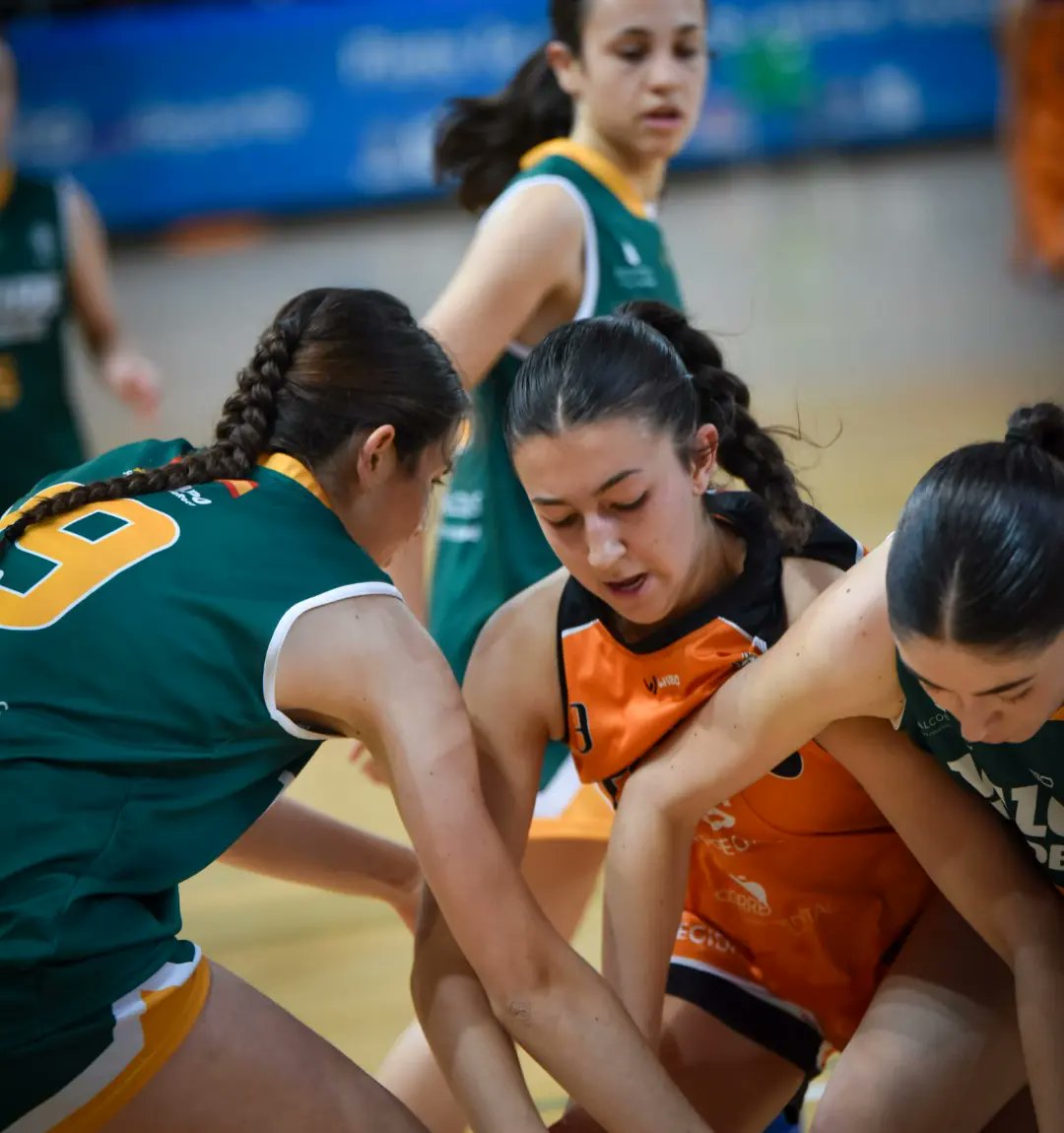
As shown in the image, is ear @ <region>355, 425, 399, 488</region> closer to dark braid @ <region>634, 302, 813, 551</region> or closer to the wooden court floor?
dark braid @ <region>634, 302, 813, 551</region>

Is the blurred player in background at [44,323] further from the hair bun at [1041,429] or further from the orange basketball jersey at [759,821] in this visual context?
the hair bun at [1041,429]

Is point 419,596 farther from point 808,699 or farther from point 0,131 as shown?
point 0,131

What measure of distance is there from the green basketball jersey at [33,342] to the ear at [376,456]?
8.43 ft

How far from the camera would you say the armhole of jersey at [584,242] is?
290cm

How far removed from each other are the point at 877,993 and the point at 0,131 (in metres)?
3.44

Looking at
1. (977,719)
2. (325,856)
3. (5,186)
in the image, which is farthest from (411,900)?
(5,186)

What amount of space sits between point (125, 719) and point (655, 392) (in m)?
0.75

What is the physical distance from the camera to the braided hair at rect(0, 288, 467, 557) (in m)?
2.04

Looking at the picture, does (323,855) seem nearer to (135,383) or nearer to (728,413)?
(728,413)

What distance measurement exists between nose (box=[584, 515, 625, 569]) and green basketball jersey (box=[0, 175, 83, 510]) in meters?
2.77

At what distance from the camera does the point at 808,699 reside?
193 centimetres

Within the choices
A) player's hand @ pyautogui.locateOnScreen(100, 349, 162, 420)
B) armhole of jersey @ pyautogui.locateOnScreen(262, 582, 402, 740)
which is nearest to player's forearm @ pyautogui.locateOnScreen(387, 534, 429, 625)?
armhole of jersey @ pyautogui.locateOnScreen(262, 582, 402, 740)

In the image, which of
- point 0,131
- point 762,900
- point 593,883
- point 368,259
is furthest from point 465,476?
point 368,259

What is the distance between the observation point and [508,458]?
2924 millimetres
